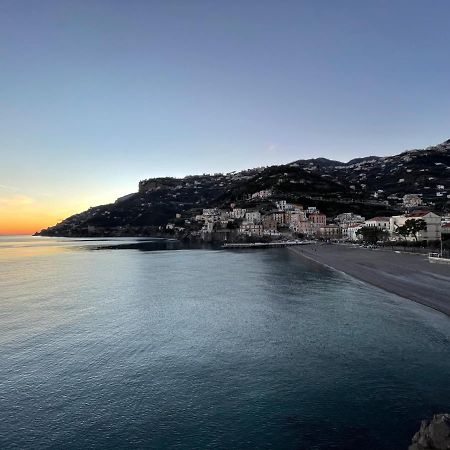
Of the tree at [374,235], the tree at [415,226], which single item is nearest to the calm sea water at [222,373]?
the tree at [415,226]

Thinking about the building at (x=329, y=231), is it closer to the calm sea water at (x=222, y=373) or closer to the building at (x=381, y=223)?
the building at (x=381, y=223)

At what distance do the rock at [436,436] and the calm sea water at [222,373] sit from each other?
192 centimetres

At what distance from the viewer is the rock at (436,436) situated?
9.62 m

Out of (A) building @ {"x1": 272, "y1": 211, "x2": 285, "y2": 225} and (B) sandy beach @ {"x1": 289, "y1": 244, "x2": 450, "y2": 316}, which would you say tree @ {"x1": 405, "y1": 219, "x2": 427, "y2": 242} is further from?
(A) building @ {"x1": 272, "y1": 211, "x2": 285, "y2": 225}

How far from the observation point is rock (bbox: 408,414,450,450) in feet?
31.6

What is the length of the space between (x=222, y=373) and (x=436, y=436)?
10.4 metres

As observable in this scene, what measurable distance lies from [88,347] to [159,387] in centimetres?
820

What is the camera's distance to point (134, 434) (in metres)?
13.1

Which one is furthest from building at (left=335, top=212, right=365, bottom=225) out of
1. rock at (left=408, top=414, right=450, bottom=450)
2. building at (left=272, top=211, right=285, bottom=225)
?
rock at (left=408, top=414, right=450, bottom=450)

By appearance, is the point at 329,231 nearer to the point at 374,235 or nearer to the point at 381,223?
the point at 381,223

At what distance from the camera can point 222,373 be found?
18.4m

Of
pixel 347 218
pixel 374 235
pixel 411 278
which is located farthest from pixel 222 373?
pixel 347 218

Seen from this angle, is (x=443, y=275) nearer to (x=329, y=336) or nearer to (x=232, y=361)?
A: (x=329, y=336)

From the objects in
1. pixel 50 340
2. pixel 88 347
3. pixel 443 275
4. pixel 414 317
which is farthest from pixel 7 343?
pixel 443 275
